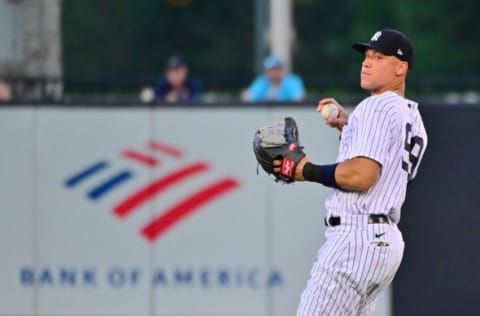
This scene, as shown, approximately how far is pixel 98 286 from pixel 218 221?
0.95 m

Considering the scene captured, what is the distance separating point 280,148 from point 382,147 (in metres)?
0.48

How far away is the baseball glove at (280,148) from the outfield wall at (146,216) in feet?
11.4

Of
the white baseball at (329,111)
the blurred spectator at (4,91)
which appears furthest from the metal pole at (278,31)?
the white baseball at (329,111)

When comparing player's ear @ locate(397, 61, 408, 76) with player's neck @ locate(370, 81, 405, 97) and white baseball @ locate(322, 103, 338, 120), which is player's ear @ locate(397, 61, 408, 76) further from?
white baseball @ locate(322, 103, 338, 120)

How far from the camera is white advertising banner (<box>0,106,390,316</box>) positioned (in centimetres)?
1055

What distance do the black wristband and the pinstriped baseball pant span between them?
21 centimetres

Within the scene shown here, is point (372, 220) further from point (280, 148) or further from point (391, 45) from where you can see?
point (391, 45)

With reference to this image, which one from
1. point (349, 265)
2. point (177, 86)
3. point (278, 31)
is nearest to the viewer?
point (349, 265)

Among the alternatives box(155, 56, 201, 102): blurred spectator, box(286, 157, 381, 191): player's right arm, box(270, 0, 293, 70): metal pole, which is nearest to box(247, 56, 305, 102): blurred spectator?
box(155, 56, 201, 102): blurred spectator

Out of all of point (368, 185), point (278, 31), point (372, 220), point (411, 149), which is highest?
point (278, 31)

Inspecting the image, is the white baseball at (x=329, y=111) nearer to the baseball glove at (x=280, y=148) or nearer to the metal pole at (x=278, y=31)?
the baseball glove at (x=280, y=148)

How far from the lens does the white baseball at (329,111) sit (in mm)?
7195

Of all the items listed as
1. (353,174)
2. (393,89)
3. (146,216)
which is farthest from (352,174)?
(146,216)

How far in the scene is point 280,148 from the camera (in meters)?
6.95
